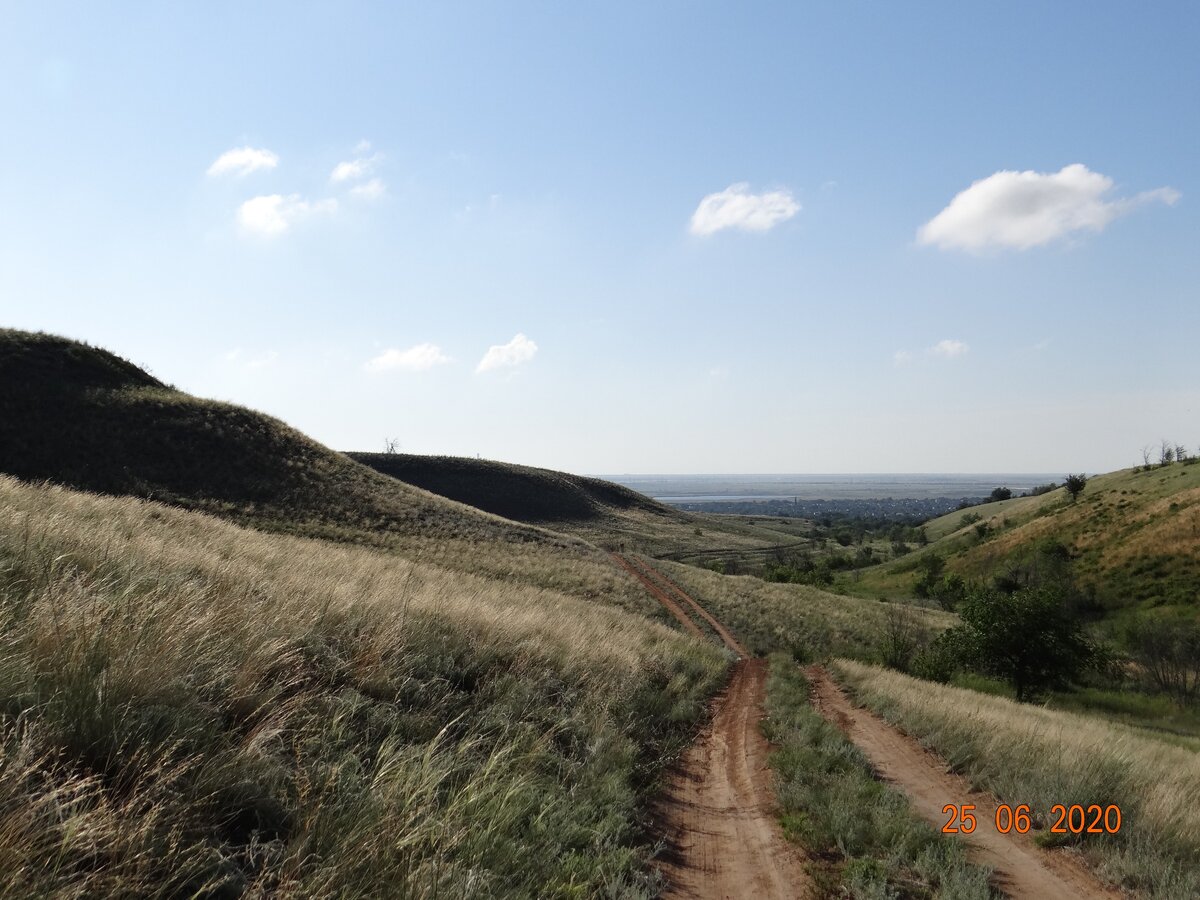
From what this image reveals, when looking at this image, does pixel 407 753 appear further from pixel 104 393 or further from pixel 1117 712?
pixel 104 393

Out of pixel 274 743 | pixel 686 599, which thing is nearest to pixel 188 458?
pixel 686 599

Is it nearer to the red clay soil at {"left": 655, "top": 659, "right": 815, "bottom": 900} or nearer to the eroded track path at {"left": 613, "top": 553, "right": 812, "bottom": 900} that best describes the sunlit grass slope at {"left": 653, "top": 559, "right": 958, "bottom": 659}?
the eroded track path at {"left": 613, "top": 553, "right": 812, "bottom": 900}

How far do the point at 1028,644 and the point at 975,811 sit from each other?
23.2 metres

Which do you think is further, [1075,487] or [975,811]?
[1075,487]

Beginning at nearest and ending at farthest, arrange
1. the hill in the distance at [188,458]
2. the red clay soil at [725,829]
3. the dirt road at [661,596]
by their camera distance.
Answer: the red clay soil at [725,829] < the dirt road at [661,596] < the hill in the distance at [188,458]

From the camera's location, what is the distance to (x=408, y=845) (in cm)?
383

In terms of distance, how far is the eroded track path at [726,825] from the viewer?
564cm

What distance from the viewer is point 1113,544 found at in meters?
60.1

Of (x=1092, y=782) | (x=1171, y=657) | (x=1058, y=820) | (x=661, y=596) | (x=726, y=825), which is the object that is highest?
(x=1092, y=782)

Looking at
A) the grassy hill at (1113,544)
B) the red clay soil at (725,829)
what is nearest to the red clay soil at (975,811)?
the red clay soil at (725,829)

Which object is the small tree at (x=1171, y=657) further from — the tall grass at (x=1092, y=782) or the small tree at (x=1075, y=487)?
the small tree at (x=1075, y=487)

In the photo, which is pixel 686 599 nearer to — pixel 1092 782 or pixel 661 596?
pixel 661 596

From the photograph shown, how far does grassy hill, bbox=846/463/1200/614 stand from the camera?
5091 centimetres

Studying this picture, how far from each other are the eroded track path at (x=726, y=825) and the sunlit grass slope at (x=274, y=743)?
43 cm
